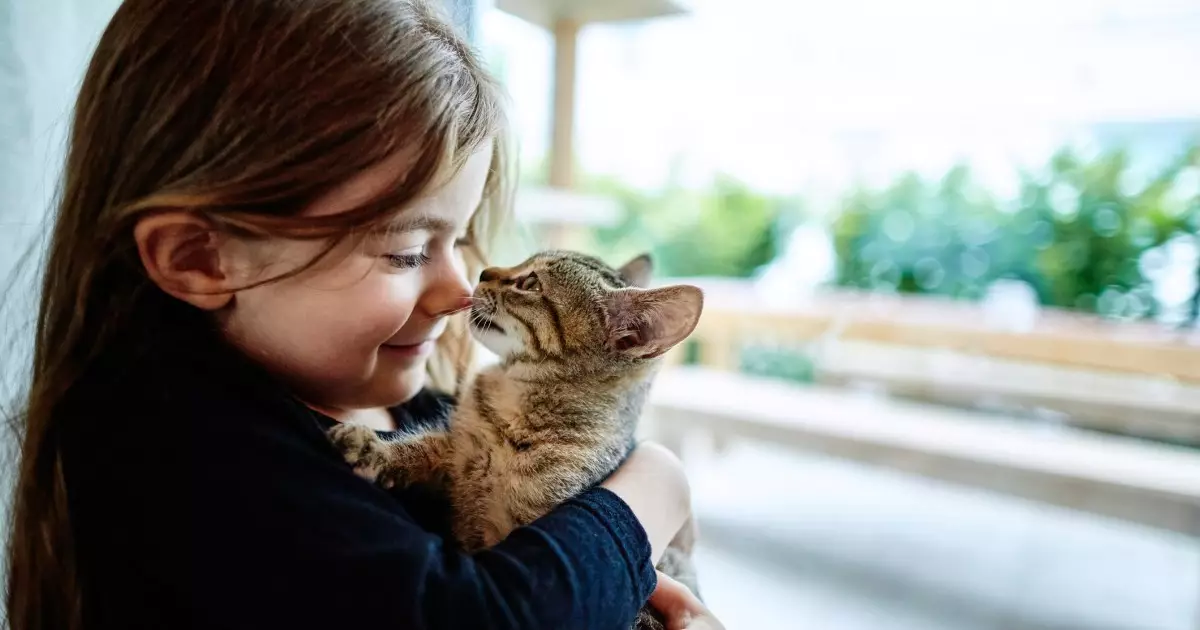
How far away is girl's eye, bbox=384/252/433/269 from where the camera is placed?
83 centimetres

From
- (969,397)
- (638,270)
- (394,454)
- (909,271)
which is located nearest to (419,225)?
(394,454)

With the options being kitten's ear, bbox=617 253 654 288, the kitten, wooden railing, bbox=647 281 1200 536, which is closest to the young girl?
the kitten

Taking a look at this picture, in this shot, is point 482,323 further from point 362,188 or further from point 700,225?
point 700,225

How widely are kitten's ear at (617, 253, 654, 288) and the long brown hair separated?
0.47 m

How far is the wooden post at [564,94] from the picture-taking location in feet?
7.50

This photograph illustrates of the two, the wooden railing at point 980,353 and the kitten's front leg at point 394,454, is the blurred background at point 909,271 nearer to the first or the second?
the wooden railing at point 980,353

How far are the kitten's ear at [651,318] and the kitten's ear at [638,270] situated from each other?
0.58 ft

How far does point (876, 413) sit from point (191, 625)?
2447mm

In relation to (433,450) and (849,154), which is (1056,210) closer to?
(849,154)

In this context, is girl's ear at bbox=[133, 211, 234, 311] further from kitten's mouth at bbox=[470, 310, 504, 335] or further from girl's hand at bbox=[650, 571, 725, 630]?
girl's hand at bbox=[650, 571, 725, 630]

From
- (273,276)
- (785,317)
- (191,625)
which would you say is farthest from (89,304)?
(785,317)

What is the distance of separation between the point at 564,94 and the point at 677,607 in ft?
5.41

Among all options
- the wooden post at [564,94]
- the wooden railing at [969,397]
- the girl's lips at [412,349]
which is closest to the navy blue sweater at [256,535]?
the girl's lips at [412,349]

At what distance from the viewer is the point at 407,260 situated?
86cm
